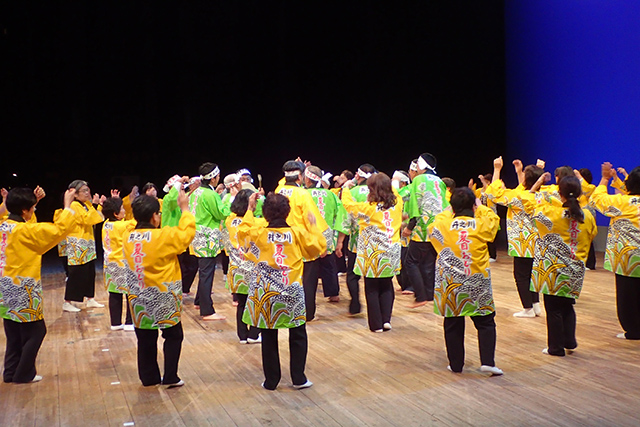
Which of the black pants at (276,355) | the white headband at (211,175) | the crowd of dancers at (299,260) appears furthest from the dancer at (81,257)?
the black pants at (276,355)

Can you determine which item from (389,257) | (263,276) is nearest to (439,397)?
(263,276)

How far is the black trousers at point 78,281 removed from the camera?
6535 millimetres

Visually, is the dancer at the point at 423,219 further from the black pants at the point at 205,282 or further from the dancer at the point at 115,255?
the dancer at the point at 115,255

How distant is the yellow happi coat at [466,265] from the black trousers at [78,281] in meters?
4.11

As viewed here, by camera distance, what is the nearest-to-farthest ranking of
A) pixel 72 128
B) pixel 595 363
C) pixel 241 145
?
1. pixel 595 363
2. pixel 72 128
3. pixel 241 145

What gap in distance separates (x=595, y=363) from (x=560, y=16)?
747 centimetres

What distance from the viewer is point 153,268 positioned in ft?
12.5

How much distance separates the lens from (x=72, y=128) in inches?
405

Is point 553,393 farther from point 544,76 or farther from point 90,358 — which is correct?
point 544,76

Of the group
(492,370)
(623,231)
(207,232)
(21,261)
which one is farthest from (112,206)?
(623,231)

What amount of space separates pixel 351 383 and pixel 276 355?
1.79 feet

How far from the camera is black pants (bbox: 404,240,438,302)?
20.8ft

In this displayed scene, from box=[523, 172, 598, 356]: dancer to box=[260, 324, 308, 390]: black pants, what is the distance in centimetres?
180

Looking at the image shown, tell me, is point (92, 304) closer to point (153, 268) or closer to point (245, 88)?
point (153, 268)
